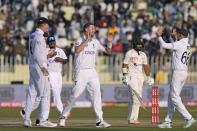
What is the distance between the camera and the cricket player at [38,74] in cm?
2277

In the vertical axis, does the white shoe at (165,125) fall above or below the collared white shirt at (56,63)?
below

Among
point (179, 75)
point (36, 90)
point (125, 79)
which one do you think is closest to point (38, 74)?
point (36, 90)

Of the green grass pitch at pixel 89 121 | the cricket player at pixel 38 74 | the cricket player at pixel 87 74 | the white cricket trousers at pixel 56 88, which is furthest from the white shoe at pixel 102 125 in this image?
the white cricket trousers at pixel 56 88

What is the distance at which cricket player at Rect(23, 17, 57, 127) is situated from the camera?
22.8 meters

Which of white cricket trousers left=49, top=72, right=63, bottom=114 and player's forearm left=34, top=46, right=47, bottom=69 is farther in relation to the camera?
white cricket trousers left=49, top=72, right=63, bottom=114

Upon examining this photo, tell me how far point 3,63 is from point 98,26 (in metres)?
5.74

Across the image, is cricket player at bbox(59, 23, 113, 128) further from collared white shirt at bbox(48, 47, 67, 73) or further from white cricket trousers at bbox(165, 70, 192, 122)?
collared white shirt at bbox(48, 47, 67, 73)

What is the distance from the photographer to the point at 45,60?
74.6 ft

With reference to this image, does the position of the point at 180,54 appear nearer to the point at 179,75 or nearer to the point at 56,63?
the point at 179,75

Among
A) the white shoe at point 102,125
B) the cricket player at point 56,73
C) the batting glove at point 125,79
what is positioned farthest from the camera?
the cricket player at point 56,73

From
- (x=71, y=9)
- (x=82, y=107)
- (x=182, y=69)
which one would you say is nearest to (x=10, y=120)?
(x=182, y=69)

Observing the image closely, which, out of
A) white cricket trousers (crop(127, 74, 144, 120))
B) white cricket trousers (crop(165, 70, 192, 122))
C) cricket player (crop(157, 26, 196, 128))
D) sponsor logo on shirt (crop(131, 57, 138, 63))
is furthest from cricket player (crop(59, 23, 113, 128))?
sponsor logo on shirt (crop(131, 57, 138, 63))

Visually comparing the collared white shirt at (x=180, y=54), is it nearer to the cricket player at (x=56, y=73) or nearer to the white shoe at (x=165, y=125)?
the white shoe at (x=165, y=125)

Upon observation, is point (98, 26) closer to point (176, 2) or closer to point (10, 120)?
point (176, 2)
